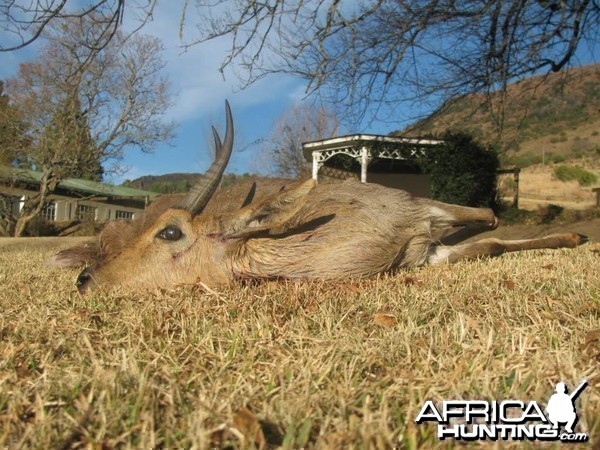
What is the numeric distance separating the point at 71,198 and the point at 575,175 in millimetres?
34147

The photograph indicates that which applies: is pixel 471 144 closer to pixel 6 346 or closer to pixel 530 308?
pixel 530 308

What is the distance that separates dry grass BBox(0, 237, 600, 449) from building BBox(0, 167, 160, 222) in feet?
60.0

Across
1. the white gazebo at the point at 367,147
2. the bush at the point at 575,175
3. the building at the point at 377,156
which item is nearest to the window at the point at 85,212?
the building at the point at 377,156

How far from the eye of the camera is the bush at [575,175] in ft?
114

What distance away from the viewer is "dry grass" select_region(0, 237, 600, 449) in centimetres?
125

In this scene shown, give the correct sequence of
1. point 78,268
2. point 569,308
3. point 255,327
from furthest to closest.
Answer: point 78,268 < point 569,308 < point 255,327

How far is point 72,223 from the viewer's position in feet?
85.0

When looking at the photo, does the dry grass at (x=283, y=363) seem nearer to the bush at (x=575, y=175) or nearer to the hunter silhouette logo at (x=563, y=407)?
the hunter silhouette logo at (x=563, y=407)

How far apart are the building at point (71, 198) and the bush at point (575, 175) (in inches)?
1154

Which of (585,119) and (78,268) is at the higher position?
(585,119)

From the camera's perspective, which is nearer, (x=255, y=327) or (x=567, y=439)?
(x=567, y=439)

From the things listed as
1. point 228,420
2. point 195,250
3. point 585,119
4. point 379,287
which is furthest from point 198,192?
point 585,119

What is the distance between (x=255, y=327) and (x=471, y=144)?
1510 centimetres

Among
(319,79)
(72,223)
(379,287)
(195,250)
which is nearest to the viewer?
(379,287)
